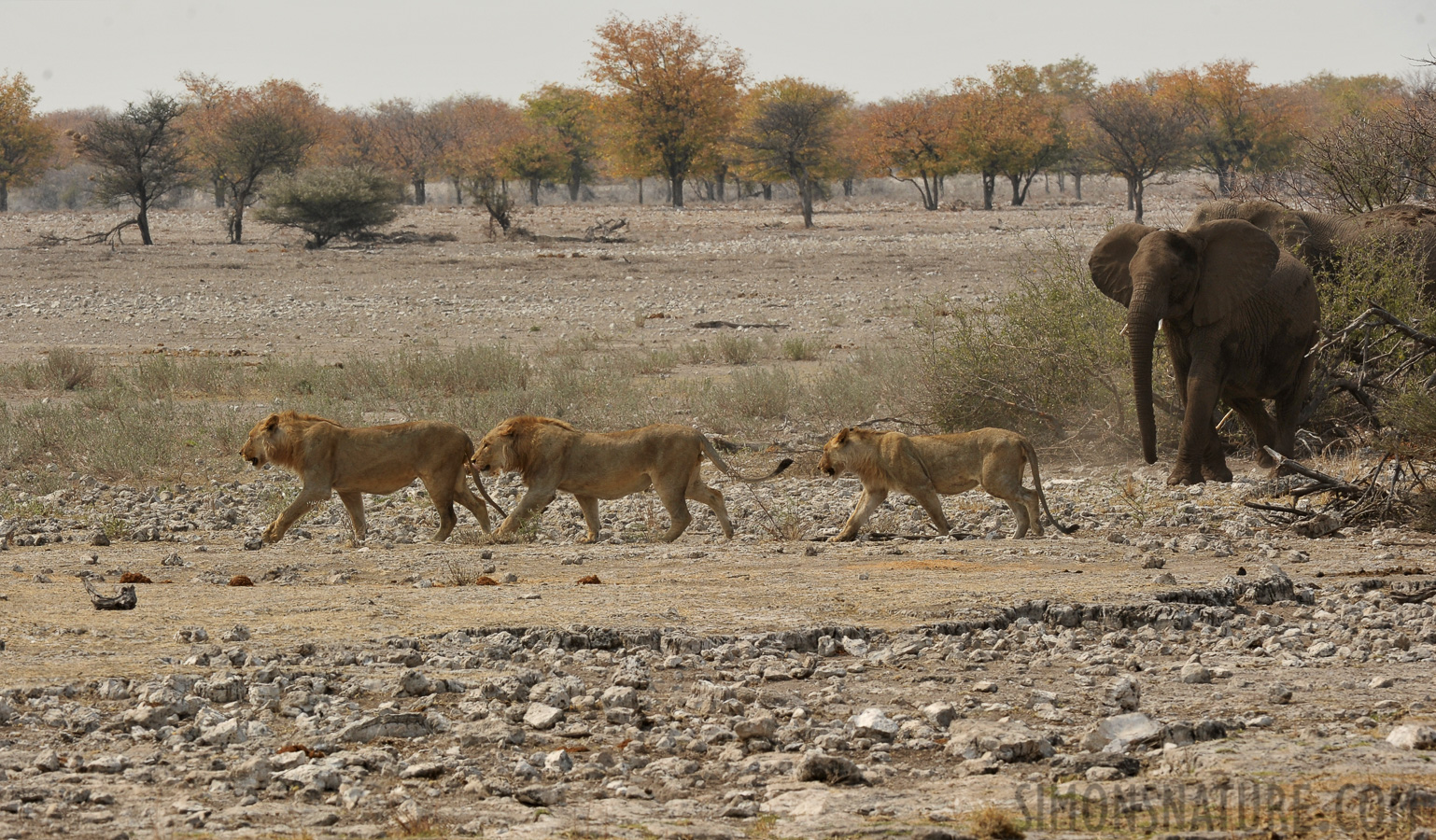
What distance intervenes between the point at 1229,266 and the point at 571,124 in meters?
83.8

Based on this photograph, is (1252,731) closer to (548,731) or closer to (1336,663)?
(1336,663)

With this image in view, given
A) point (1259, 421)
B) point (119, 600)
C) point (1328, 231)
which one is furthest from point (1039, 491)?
point (1328, 231)

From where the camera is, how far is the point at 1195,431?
12.2 meters

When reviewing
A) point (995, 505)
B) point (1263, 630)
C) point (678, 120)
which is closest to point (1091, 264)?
point (995, 505)

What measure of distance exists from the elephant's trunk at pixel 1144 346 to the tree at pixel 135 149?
121 ft

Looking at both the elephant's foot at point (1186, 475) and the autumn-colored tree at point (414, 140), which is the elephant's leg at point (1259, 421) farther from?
the autumn-colored tree at point (414, 140)

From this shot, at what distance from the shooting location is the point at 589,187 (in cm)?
10262

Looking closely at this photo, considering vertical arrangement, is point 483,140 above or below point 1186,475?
above

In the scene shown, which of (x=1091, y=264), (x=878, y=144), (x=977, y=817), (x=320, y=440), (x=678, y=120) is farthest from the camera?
(x=878, y=144)

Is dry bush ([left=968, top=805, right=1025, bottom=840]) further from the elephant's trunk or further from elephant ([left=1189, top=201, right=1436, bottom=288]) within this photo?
elephant ([left=1189, top=201, right=1436, bottom=288])

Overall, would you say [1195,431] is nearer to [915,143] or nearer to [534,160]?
[915,143]

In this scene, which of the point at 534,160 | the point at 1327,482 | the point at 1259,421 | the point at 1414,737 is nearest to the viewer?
the point at 1414,737

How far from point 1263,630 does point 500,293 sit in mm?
22766

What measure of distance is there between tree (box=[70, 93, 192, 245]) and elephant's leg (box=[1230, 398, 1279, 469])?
36758 mm
